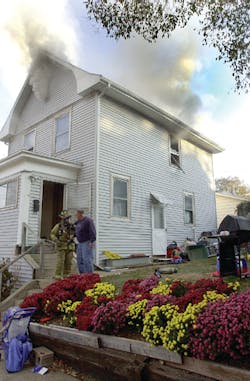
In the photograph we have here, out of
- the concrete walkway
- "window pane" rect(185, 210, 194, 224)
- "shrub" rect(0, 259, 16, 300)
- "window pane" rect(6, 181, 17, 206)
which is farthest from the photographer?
"window pane" rect(185, 210, 194, 224)

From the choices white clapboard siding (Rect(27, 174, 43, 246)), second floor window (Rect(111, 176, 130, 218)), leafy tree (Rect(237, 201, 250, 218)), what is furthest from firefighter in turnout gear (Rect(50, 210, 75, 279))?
leafy tree (Rect(237, 201, 250, 218))

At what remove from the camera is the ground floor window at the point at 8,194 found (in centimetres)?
935

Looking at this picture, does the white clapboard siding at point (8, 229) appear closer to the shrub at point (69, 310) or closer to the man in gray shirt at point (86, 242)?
the man in gray shirt at point (86, 242)

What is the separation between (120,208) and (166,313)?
24.0 feet

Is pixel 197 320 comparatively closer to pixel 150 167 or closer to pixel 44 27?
pixel 150 167

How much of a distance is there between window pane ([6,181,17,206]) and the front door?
17.2 ft

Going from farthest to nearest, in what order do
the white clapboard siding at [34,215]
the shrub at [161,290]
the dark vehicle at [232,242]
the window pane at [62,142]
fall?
the window pane at [62,142] < the white clapboard siding at [34,215] < the dark vehicle at [232,242] < the shrub at [161,290]

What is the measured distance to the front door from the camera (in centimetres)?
1157

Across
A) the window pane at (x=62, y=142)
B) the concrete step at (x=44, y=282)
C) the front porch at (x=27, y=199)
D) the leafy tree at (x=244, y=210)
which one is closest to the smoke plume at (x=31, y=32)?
the window pane at (x=62, y=142)

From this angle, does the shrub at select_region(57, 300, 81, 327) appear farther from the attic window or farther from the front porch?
the attic window

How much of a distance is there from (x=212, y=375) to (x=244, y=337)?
1.33 ft

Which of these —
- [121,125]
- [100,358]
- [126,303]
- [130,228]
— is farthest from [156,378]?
[121,125]

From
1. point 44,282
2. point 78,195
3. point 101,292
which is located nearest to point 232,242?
point 101,292

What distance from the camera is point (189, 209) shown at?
14070 millimetres
